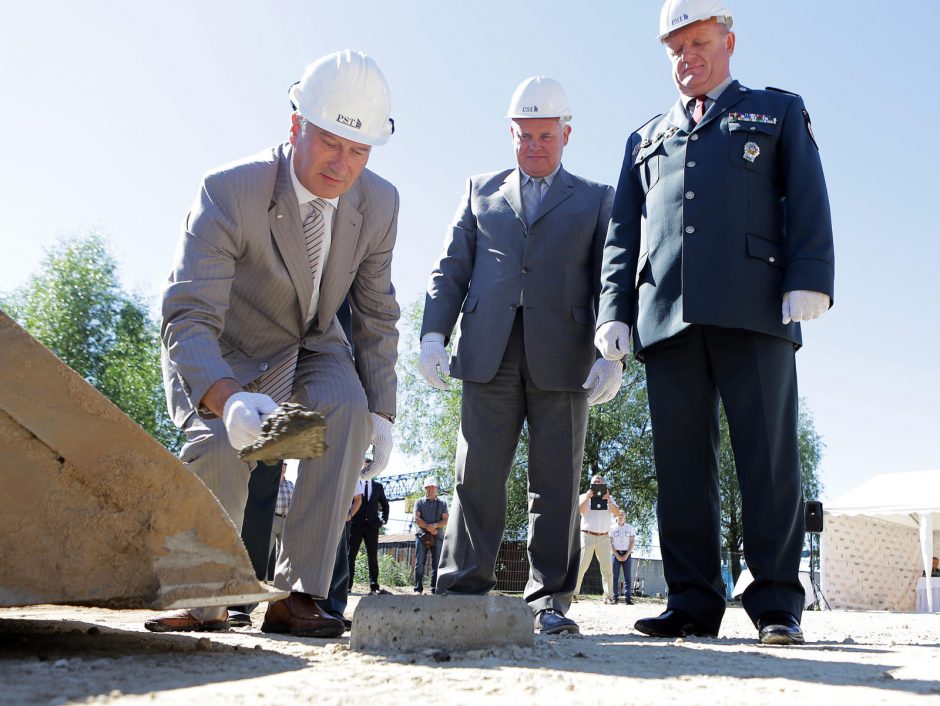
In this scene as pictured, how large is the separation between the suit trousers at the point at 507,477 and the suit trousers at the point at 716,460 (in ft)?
1.30

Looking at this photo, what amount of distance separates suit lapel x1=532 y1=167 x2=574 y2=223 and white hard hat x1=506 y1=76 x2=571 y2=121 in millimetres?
274

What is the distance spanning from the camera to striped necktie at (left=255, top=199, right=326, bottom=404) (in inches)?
132

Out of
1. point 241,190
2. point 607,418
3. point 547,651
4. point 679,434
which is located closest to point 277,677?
point 547,651

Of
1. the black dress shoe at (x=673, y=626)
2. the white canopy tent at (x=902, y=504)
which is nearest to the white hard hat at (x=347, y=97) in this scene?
the black dress shoe at (x=673, y=626)

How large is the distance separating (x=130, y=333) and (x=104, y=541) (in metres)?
24.6

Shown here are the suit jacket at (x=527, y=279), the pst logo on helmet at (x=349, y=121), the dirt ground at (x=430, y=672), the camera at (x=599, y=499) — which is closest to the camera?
the dirt ground at (x=430, y=672)

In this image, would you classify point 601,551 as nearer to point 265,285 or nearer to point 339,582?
point 339,582

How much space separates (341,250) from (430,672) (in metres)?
1.81

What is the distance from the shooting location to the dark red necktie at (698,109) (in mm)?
3752

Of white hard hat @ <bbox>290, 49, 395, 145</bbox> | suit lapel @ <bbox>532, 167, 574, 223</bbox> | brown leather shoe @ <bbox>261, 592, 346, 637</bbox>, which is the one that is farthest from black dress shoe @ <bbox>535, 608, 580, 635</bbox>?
white hard hat @ <bbox>290, 49, 395, 145</bbox>

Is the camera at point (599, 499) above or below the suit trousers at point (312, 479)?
above

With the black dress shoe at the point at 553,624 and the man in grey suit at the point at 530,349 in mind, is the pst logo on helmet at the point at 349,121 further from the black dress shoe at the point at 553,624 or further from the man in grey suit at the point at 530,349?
the black dress shoe at the point at 553,624

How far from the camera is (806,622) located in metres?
6.36

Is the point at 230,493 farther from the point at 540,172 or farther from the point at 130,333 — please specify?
the point at 130,333
